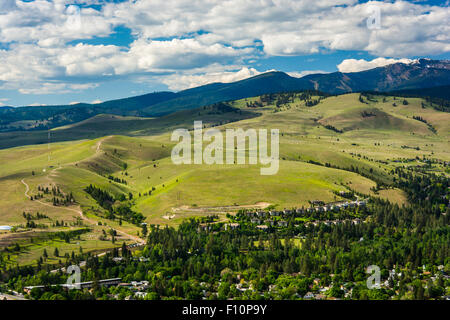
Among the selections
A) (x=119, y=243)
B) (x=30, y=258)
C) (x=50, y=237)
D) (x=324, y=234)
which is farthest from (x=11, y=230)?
(x=324, y=234)

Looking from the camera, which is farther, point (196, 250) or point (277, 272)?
point (196, 250)

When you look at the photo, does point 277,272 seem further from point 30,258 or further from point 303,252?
point 30,258
